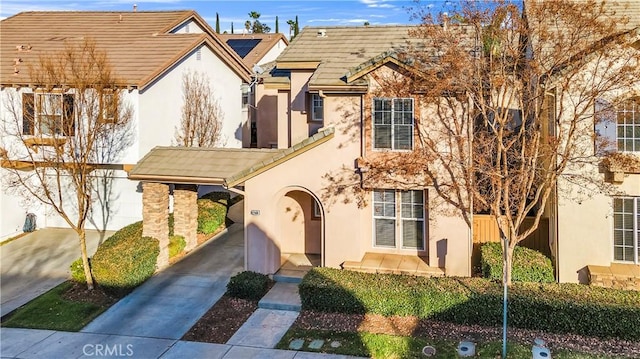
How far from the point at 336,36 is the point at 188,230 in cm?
967

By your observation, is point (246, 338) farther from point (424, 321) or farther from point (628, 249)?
point (628, 249)

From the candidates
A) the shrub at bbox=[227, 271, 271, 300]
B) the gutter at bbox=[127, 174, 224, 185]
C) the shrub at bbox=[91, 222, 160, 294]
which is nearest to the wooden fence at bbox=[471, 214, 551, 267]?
the shrub at bbox=[227, 271, 271, 300]

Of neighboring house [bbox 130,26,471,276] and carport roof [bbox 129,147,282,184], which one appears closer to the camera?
neighboring house [bbox 130,26,471,276]

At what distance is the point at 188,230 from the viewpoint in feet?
65.3

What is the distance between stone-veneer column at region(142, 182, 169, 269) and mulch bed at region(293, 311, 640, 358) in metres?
6.60

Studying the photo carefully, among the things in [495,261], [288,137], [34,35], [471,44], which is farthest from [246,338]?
[34,35]

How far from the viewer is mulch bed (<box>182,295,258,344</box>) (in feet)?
43.1

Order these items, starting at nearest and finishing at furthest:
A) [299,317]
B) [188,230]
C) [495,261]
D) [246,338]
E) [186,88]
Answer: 1. [246,338]
2. [299,317]
3. [495,261]
4. [188,230]
5. [186,88]

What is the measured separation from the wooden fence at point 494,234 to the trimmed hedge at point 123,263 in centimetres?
1086

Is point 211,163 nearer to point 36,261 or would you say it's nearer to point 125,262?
point 125,262

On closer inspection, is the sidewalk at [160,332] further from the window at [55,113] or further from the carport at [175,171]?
the window at [55,113]

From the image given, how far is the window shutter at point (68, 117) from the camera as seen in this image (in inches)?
621

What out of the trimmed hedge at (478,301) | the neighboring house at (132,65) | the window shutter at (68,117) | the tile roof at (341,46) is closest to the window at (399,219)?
the trimmed hedge at (478,301)

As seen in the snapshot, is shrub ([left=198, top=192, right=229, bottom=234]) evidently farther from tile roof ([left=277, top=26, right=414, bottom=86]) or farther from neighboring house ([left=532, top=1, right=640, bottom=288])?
neighboring house ([left=532, top=1, right=640, bottom=288])
